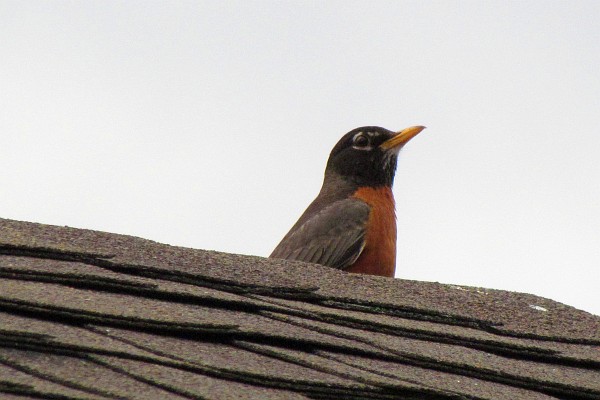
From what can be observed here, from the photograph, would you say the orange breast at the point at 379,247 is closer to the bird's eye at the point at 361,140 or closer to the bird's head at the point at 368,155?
the bird's head at the point at 368,155

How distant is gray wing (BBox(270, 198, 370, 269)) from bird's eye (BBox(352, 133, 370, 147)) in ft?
4.11

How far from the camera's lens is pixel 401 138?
33.8 ft

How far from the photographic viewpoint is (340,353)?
3.74 metres

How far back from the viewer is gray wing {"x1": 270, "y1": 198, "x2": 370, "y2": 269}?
27.4 feet

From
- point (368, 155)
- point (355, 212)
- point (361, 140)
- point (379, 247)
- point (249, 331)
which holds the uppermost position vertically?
point (361, 140)

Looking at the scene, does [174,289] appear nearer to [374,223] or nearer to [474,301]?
[474,301]

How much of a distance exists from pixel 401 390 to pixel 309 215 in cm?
592

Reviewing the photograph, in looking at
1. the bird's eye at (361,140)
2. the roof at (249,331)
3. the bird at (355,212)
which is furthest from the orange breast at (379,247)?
the roof at (249,331)

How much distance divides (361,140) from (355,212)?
1.77m

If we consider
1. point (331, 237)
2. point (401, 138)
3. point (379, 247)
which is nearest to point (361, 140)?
point (401, 138)

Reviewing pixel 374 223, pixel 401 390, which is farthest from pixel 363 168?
pixel 401 390

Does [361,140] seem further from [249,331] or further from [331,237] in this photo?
[249,331]

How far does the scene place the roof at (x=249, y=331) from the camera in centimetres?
316

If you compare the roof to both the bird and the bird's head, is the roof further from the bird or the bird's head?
the bird's head
